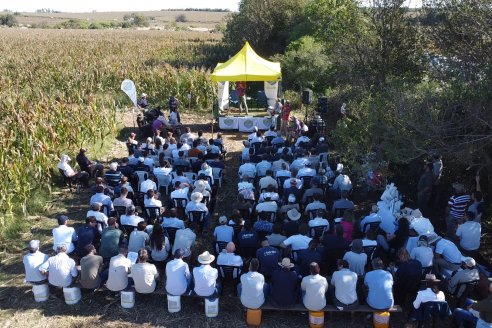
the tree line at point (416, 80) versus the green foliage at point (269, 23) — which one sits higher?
the green foliage at point (269, 23)

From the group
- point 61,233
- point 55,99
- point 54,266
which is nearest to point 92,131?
point 55,99

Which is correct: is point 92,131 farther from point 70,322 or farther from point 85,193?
point 70,322

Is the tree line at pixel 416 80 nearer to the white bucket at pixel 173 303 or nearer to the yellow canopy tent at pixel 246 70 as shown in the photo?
the yellow canopy tent at pixel 246 70

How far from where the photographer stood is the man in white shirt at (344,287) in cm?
696

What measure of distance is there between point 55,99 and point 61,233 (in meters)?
9.52

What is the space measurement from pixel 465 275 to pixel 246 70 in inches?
456

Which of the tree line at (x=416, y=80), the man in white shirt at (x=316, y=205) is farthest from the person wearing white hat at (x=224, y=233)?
the tree line at (x=416, y=80)

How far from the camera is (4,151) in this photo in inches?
452

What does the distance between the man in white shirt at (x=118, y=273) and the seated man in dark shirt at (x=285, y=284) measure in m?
2.48

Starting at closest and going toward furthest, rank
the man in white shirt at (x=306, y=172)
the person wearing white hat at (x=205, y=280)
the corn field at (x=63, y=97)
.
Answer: the person wearing white hat at (x=205, y=280)
the man in white shirt at (x=306, y=172)
the corn field at (x=63, y=97)

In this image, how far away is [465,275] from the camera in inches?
280

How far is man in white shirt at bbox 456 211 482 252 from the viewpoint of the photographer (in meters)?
8.22

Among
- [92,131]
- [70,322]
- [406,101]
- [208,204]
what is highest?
[406,101]

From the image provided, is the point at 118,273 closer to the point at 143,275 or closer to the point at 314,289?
the point at 143,275
